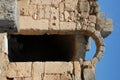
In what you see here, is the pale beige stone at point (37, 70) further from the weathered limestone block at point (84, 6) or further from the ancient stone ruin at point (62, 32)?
the weathered limestone block at point (84, 6)

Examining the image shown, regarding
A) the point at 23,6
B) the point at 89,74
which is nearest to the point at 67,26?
the point at 23,6

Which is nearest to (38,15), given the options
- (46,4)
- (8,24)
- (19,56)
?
(46,4)

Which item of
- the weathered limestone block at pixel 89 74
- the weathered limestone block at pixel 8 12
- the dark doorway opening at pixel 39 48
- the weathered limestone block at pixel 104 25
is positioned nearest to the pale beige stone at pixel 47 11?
the dark doorway opening at pixel 39 48

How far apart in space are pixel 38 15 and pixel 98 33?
189 cm

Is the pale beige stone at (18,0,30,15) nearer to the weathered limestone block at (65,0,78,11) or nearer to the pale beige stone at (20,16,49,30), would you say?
the pale beige stone at (20,16,49,30)

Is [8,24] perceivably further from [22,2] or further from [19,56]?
[19,56]

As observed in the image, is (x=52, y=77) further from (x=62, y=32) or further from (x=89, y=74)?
(x=62, y=32)

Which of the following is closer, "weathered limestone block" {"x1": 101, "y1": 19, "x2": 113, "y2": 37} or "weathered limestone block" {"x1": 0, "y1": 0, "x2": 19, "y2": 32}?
"weathered limestone block" {"x1": 0, "y1": 0, "x2": 19, "y2": 32}

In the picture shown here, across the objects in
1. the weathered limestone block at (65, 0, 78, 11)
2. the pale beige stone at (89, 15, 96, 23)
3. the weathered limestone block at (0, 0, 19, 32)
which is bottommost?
the pale beige stone at (89, 15, 96, 23)

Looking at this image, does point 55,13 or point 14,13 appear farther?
point 55,13

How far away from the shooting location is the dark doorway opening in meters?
12.3

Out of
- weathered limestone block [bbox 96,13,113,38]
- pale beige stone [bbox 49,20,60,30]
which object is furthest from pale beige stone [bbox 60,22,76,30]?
weathered limestone block [bbox 96,13,113,38]

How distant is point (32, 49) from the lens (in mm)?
13203

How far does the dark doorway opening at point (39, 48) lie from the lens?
12305 millimetres
